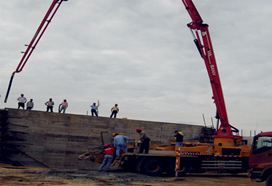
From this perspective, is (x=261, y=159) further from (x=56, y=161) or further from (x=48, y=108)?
(x=48, y=108)

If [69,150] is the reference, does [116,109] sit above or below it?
above

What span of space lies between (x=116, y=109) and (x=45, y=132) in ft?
16.4

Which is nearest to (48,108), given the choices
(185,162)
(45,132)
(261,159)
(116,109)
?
(45,132)

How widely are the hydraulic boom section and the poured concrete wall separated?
6.93 meters

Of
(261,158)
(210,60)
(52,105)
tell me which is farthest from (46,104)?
(261,158)

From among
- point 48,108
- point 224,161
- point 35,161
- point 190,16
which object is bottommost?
point 35,161

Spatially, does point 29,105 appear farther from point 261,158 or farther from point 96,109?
point 261,158

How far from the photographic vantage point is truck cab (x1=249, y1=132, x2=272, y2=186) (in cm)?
980

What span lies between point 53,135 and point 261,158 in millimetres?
12572

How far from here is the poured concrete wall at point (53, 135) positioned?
17.9 meters

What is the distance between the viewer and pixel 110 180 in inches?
424

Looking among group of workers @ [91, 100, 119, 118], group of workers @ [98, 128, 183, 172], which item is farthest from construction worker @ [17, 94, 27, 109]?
group of workers @ [98, 128, 183, 172]

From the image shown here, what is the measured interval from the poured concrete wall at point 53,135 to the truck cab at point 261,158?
10.9 m

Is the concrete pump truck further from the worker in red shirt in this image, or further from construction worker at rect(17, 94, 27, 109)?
construction worker at rect(17, 94, 27, 109)
